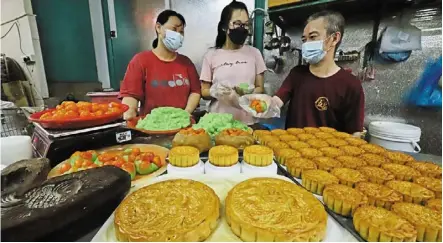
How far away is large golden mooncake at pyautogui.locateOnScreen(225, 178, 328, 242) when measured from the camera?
2.10 feet

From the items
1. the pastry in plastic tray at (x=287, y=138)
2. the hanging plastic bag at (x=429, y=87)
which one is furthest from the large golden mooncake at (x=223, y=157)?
the hanging plastic bag at (x=429, y=87)

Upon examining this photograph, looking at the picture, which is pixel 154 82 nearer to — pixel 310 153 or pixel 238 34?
pixel 238 34

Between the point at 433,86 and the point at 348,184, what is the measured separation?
193 centimetres

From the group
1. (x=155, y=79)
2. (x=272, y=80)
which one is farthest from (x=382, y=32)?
(x=155, y=79)

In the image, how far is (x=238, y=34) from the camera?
7.12 feet

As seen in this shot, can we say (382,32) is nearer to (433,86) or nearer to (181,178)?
(433,86)

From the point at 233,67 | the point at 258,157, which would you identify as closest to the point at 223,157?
the point at 258,157

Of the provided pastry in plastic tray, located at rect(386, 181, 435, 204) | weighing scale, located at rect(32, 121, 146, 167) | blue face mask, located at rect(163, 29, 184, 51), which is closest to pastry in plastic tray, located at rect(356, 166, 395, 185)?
pastry in plastic tray, located at rect(386, 181, 435, 204)

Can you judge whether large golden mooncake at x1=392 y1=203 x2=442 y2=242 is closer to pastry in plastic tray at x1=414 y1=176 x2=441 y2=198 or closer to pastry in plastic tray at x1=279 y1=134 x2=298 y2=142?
pastry in plastic tray at x1=414 y1=176 x2=441 y2=198

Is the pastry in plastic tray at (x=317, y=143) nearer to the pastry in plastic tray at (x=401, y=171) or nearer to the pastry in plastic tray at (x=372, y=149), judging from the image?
the pastry in plastic tray at (x=372, y=149)

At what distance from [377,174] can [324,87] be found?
1.18 m

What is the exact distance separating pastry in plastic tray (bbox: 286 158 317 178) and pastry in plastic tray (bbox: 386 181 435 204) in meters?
0.28

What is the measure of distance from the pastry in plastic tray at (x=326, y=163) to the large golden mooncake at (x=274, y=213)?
248 mm

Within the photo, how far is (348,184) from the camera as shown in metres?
0.89
